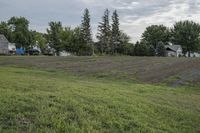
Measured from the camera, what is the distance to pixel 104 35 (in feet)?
281

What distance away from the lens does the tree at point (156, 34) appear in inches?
4313

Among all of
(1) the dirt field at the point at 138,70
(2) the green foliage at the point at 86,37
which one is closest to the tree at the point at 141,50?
(2) the green foliage at the point at 86,37

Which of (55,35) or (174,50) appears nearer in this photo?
(55,35)

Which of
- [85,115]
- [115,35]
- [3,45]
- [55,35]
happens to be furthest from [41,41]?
[85,115]

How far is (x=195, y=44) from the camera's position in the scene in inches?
3954

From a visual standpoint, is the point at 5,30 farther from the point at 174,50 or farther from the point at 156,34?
the point at 174,50

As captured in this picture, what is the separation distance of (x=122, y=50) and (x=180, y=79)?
65470 mm

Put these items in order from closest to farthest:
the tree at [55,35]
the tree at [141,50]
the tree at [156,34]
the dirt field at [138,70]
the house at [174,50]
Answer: the dirt field at [138,70] < the tree at [141,50] < the tree at [55,35] < the house at [174,50] < the tree at [156,34]

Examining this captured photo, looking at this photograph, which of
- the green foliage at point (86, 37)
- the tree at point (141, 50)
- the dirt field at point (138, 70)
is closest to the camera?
the dirt field at point (138, 70)

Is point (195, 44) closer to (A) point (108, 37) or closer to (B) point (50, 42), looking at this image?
(A) point (108, 37)

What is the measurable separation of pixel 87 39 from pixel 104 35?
17.3 ft

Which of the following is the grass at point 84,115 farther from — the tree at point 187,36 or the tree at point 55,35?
the tree at point 187,36

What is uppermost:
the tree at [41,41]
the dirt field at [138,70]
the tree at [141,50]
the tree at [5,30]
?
the tree at [5,30]

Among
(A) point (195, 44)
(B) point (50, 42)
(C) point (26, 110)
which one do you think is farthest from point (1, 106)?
(A) point (195, 44)
